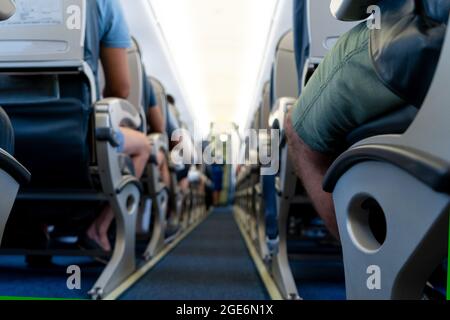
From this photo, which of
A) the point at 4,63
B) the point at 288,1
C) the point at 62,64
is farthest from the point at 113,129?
the point at 288,1

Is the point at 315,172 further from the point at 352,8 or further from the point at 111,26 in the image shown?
the point at 111,26

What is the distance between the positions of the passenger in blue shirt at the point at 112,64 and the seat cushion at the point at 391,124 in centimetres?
89

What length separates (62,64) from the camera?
0.94 m

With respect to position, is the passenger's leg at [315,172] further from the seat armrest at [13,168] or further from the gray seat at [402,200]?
the seat armrest at [13,168]

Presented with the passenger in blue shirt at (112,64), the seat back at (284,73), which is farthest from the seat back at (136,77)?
the seat back at (284,73)

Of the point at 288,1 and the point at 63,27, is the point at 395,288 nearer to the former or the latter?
the point at 63,27

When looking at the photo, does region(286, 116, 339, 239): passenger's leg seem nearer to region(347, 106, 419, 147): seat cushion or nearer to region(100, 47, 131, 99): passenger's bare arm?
region(347, 106, 419, 147): seat cushion

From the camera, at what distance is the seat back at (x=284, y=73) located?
158 cm

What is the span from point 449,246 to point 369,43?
0.28 m

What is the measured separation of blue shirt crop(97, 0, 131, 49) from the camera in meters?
1.20

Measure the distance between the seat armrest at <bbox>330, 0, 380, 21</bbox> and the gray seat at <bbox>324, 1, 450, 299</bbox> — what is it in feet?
0.46

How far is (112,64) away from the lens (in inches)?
57.2

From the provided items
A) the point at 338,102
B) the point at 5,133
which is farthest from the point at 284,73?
the point at 5,133

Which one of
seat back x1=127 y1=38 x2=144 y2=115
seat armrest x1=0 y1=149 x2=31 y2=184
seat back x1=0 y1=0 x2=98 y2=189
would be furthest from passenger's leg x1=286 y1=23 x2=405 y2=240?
seat back x1=127 y1=38 x2=144 y2=115
